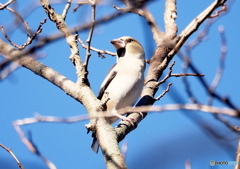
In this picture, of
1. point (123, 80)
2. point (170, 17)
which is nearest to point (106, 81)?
Answer: point (123, 80)

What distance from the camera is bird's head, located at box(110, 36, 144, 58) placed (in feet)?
18.6

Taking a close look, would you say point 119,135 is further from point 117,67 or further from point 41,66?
point 117,67

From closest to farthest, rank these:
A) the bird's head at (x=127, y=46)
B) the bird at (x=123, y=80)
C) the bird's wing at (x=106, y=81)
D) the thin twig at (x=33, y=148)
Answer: the thin twig at (x=33, y=148) < the bird at (x=123, y=80) < the bird's wing at (x=106, y=81) < the bird's head at (x=127, y=46)

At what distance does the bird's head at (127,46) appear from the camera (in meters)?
5.68

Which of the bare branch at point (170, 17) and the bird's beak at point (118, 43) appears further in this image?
the bird's beak at point (118, 43)

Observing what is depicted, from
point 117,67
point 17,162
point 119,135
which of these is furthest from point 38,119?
point 117,67

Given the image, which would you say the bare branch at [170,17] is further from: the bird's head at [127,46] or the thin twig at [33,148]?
the thin twig at [33,148]

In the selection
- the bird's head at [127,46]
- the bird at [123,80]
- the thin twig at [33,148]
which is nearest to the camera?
the thin twig at [33,148]

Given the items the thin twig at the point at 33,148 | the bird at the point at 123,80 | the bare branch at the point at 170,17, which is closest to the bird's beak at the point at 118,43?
the bird at the point at 123,80

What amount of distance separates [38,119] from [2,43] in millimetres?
2656

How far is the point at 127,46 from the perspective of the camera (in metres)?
5.78

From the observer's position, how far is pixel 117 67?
5371 millimetres

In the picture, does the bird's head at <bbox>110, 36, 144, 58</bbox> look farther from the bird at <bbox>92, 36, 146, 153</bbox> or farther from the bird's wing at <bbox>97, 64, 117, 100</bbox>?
the bird's wing at <bbox>97, 64, 117, 100</bbox>

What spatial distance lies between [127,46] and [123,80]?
0.84 meters
